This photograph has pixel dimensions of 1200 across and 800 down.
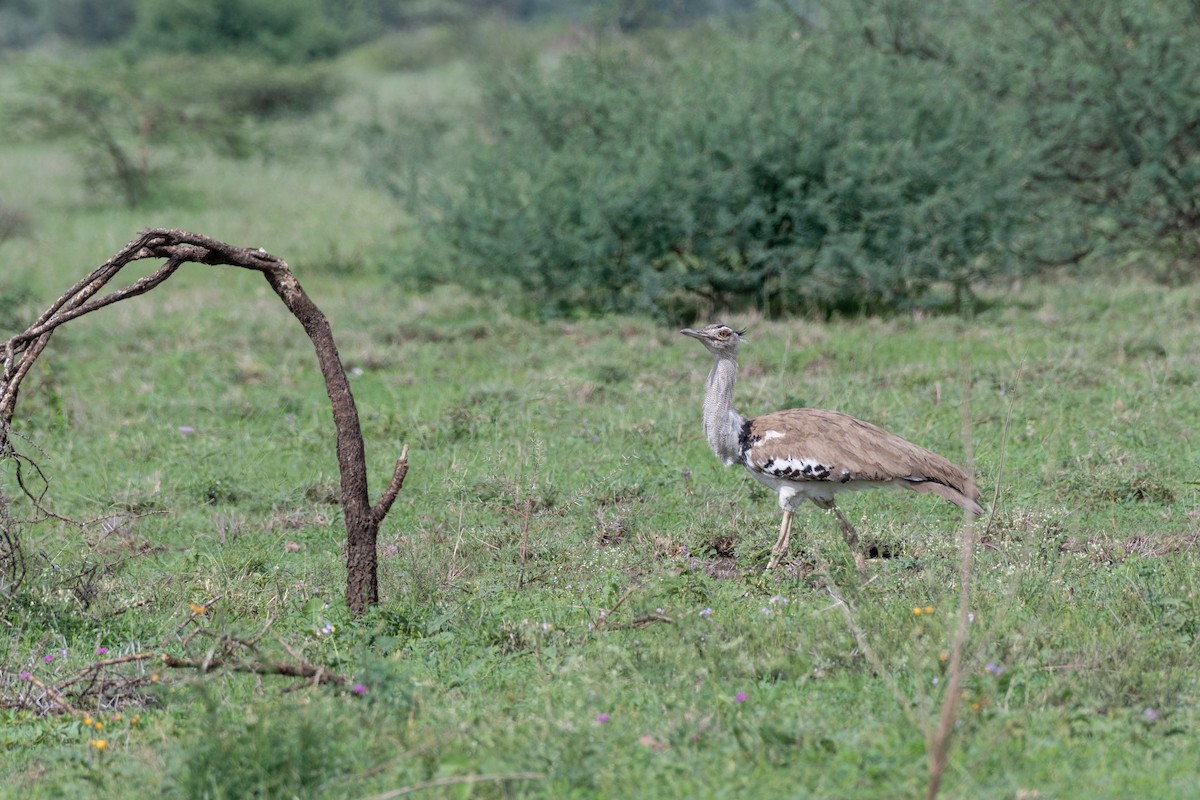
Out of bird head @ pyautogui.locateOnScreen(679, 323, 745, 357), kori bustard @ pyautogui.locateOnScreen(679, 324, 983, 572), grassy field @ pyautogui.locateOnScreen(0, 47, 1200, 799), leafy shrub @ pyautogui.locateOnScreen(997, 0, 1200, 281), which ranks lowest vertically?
grassy field @ pyautogui.locateOnScreen(0, 47, 1200, 799)

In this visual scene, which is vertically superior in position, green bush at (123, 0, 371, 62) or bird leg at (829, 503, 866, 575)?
green bush at (123, 0, 371, 62)

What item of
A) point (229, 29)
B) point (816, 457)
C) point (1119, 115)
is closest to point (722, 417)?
point (816, 457)

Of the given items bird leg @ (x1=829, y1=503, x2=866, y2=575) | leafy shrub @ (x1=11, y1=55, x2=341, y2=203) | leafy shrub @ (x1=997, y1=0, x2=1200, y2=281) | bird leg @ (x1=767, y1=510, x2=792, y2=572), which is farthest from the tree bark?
leafy shrub @ (x1=11, y1=55, x2=341, y2=203)

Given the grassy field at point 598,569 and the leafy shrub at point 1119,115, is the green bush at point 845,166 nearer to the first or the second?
the leafy shrub at point 1119,115

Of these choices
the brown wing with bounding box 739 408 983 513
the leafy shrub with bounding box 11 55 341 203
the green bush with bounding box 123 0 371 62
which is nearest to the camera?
the brown wing with bounding box 739 408 983 513

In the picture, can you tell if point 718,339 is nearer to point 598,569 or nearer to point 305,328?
point 598,569

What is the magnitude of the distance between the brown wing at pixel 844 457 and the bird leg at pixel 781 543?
0.20 meters

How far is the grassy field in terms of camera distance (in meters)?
3.88

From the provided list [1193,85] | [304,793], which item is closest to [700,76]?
[1193,85]

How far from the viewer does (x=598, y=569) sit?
19.0ft

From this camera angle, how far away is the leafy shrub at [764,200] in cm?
1138

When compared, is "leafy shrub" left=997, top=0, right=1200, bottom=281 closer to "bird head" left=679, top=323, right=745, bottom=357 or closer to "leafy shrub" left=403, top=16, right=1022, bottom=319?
"leafy shrub" left=403, top=16, right=1022, bottom=319

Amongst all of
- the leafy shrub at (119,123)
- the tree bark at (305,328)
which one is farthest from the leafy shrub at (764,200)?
the leafy shrub at (119,123)

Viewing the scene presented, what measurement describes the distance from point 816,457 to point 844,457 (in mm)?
119
